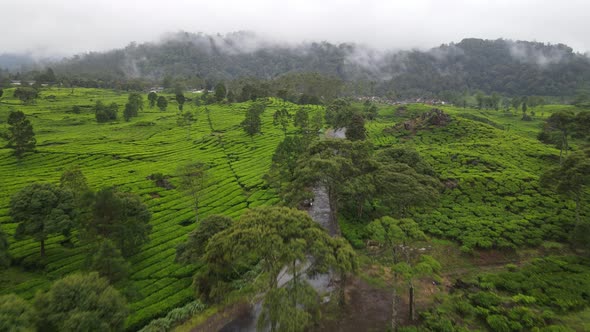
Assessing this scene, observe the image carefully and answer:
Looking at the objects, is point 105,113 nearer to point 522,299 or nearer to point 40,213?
point 40,213

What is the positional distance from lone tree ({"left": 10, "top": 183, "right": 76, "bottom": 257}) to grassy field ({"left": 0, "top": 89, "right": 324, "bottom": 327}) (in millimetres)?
3819

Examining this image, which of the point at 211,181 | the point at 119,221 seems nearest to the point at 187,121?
the point at 211,181

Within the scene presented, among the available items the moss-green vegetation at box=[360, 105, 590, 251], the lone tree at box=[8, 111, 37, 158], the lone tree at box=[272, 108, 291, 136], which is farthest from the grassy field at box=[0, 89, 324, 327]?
the moss-green vegetation at box=[360, 105, 590, 251]

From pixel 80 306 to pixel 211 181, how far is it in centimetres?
3748

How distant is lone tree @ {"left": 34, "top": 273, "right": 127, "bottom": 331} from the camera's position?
16281 mm

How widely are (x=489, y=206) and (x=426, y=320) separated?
27803 millimetres

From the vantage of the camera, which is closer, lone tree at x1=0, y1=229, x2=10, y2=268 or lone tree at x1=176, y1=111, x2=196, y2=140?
lone tree at x1=0, y1=229, x2=10, y2=268

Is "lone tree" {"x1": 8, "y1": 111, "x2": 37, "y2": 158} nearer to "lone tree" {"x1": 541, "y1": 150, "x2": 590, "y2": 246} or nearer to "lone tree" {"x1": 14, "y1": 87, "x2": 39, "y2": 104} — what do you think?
"lone tree" {"x1": 14, "y1": 87, "x2": 39, "y2": 104}

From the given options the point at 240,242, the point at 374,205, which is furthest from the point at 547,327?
the point at 374,205

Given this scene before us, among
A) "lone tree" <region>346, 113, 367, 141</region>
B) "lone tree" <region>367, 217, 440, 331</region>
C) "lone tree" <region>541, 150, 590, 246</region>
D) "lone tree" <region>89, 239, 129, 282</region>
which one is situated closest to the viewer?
"lone tree" <region>367, 217, 440, 331</region>

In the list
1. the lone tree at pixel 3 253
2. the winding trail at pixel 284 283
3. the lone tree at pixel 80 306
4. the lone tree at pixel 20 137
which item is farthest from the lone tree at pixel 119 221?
the lone tree at pixel 20 137

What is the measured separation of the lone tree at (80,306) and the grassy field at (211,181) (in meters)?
4.36

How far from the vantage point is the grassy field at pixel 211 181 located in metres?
30.5

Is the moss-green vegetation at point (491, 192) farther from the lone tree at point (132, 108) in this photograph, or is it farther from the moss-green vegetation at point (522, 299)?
the lone tree at point (132, 108)
